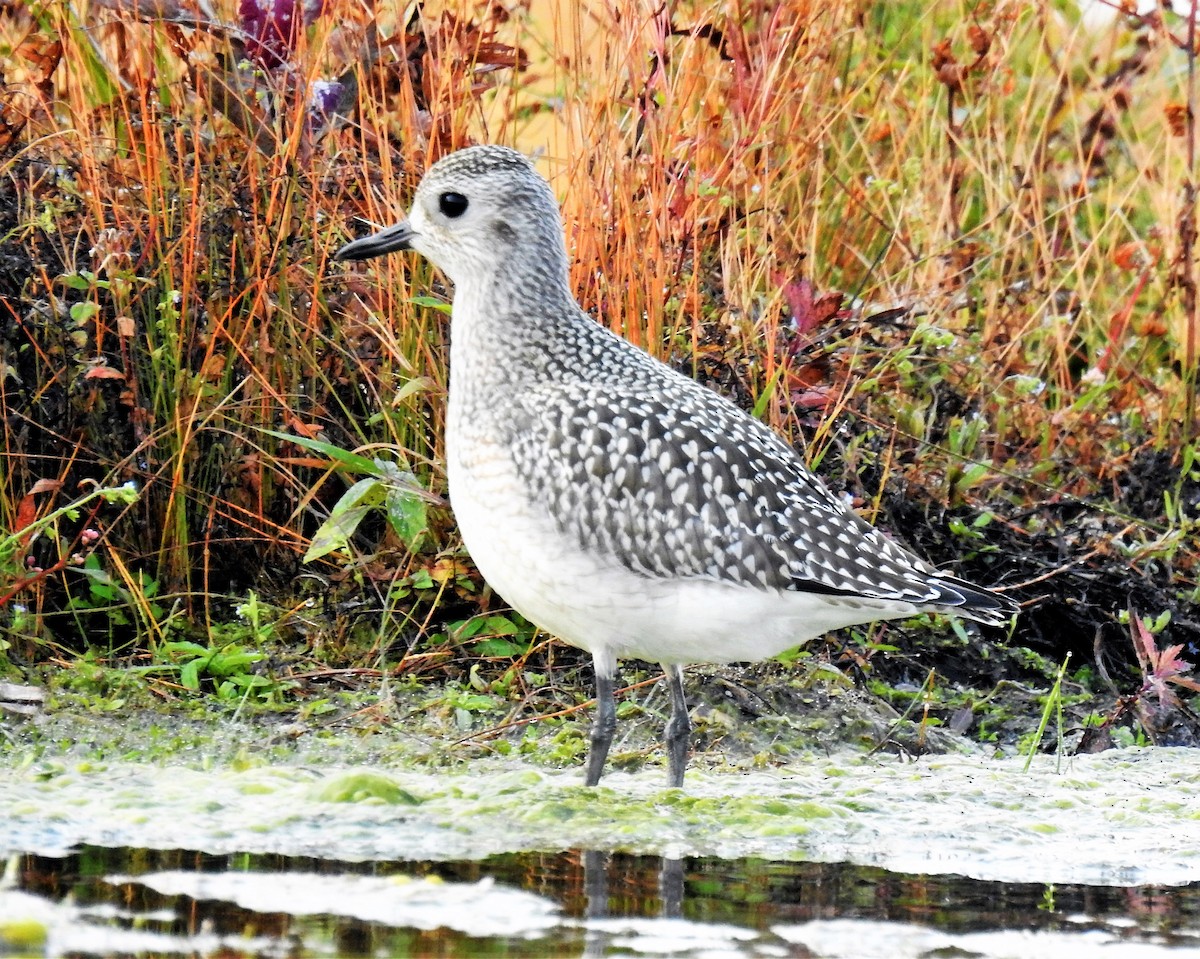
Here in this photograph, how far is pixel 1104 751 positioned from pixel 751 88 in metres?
2.37

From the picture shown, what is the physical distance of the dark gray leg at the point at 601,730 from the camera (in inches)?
202

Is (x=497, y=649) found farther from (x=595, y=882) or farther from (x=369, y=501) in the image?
(x=595, y=882)

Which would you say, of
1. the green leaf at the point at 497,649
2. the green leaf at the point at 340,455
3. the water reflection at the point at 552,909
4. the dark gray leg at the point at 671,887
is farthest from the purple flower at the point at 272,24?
the dark gray leg at the point at 671,887

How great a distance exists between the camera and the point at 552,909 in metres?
3.87

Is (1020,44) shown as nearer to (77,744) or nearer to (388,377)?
(388,377)

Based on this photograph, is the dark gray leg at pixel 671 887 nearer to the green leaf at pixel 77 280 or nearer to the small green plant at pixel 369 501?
the small green plant at pixel 369 501

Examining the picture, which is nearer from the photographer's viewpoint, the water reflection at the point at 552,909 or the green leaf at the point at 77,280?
the water reflection at the point at 552,909

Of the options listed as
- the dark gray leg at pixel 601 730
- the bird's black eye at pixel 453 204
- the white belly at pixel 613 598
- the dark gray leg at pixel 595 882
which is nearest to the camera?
the dark gray leg at pixel 595 882

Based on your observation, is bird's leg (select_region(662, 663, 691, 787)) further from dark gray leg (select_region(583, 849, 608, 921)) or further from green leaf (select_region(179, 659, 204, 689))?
green leaf (select_region(179, 659, 204, 689))

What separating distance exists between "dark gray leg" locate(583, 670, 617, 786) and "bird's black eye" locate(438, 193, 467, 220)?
4.39 feet

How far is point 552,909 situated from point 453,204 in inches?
87.2

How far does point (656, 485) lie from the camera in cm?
499

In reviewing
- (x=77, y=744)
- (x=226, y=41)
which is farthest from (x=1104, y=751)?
(x=226, y=41)

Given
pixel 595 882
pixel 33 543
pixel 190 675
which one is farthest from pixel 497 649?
pixel 595 882
